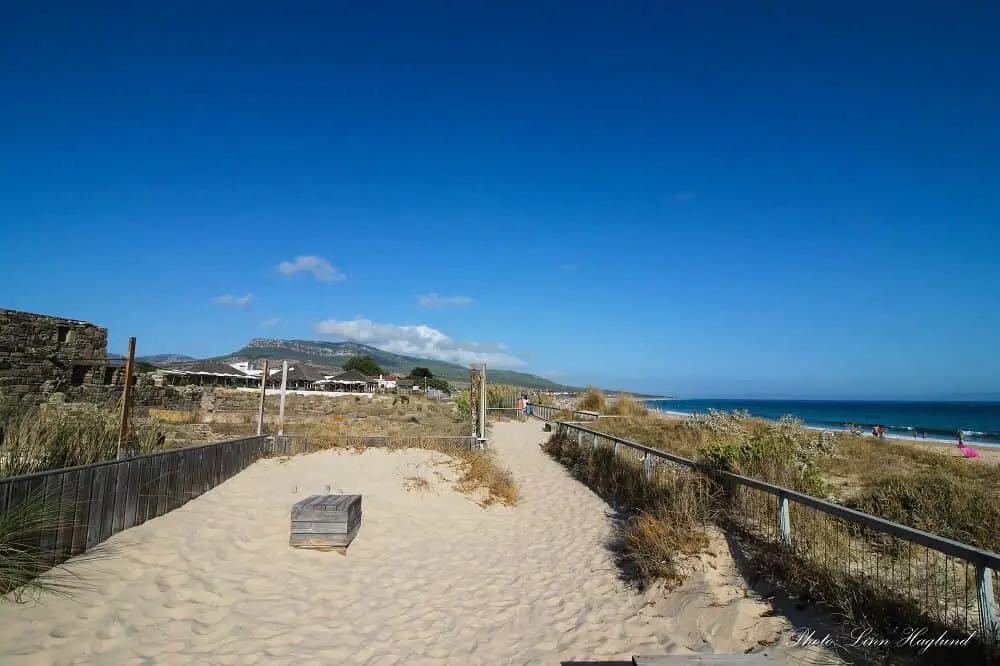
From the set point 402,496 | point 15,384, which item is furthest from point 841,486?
point 15,384

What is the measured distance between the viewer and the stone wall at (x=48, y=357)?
47.3 feet

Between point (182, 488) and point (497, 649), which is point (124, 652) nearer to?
point (497, 649)

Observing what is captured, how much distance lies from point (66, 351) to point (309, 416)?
10.4 metres

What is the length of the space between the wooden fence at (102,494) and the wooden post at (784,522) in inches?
269

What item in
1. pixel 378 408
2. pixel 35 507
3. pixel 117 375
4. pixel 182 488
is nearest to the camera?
pixel 35 507

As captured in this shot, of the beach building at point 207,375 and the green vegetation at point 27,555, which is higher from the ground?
the beach building at point 207,375

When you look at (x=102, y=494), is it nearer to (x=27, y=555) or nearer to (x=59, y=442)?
(x=27, y=555)

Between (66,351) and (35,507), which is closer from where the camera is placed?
(35,507)

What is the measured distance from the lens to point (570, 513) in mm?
9617

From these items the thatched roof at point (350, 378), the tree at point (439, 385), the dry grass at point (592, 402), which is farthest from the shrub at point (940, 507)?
the tree at point (439, 385)

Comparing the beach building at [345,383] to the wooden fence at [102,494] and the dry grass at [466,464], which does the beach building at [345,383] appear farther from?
the wooden fence at [102,494]

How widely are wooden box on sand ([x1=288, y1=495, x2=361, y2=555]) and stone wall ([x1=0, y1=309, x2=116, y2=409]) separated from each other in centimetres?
1168

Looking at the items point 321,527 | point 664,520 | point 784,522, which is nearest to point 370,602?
point 321,527

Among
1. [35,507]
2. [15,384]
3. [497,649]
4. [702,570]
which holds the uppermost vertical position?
[15,384]
